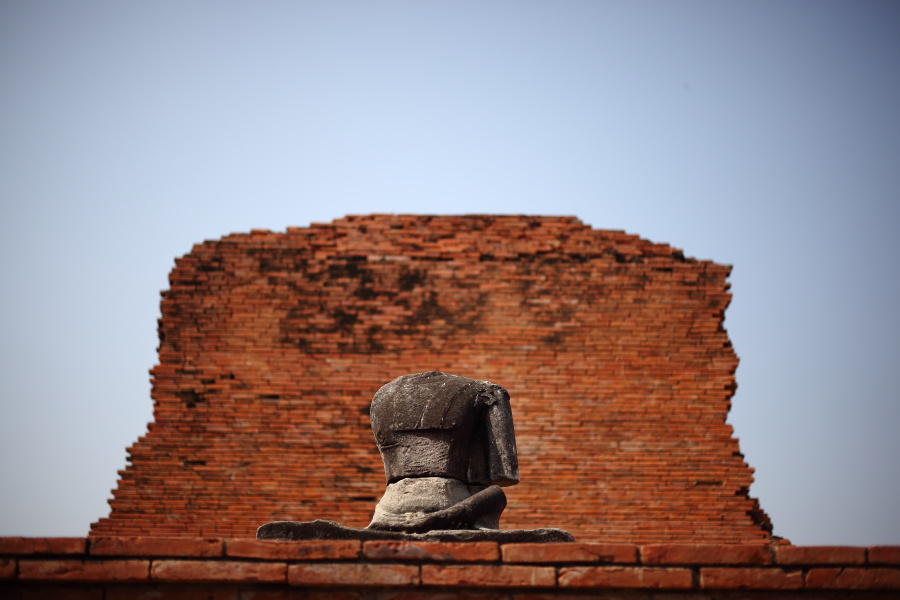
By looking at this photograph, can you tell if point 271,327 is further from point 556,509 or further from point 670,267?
point 670,267

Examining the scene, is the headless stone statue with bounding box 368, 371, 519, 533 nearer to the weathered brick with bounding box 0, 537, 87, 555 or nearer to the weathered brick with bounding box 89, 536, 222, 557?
the weathered brick with bounding box 89, 536, 222, 557

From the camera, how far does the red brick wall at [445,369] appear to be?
1116cm

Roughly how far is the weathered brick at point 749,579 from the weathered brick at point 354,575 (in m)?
1.15

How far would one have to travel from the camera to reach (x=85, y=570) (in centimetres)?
403

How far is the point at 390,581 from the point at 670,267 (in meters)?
9.31

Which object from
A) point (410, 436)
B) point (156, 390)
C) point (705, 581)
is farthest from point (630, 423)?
point (705, 581)

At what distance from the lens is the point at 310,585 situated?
4.00m

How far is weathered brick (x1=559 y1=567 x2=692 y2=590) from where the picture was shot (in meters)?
3.98

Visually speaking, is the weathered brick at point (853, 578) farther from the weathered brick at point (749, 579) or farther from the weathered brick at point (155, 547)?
the weathered brick at point (155, 547)

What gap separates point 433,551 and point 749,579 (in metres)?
1.24

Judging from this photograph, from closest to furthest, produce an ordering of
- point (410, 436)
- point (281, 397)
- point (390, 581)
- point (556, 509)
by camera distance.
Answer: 1. point (390, 581)
2. point (410, 436)
3. point (556, 509)
4. point (281, 397)

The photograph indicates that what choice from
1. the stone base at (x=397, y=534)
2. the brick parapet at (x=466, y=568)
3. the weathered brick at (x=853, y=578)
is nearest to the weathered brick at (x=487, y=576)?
the brick parapet at (x=466, y=568)

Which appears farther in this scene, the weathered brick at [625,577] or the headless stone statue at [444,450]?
the headless stone statue at [444,450]

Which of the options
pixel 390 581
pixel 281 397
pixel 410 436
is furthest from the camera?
pixel 281 397
